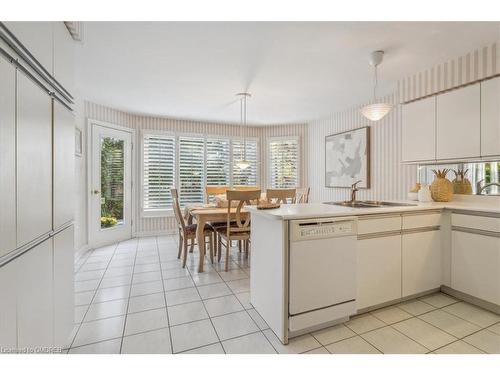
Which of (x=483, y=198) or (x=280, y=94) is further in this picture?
(x=280, y=94)

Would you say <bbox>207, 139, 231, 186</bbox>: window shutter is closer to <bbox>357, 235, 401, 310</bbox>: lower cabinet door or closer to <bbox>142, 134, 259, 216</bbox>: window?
<bbox>142, 134, 259, 216</bbox>: window

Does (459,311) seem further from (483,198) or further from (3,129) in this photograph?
(3,129)

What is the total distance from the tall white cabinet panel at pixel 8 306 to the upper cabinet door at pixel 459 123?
3.61 m

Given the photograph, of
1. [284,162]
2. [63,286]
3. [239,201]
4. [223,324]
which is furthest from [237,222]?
[284,162]

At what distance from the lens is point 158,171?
516cm

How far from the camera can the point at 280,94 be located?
12.2 ft

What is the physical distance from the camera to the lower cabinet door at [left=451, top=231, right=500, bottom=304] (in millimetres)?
2055

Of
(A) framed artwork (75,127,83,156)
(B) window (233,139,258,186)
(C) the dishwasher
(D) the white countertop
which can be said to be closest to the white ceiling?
(A) framed artwork (75,127,83,156)

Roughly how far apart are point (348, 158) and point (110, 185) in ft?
14.8

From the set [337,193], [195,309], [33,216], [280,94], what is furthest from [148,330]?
[337,193]

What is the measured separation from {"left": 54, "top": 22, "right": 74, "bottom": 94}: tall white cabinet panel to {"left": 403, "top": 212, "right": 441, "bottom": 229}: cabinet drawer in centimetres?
286

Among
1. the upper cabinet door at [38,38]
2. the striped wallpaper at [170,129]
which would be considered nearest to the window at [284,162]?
the striped wallpaper at [170,129]

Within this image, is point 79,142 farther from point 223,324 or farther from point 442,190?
point 442,190

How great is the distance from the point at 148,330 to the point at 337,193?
13.6ft
